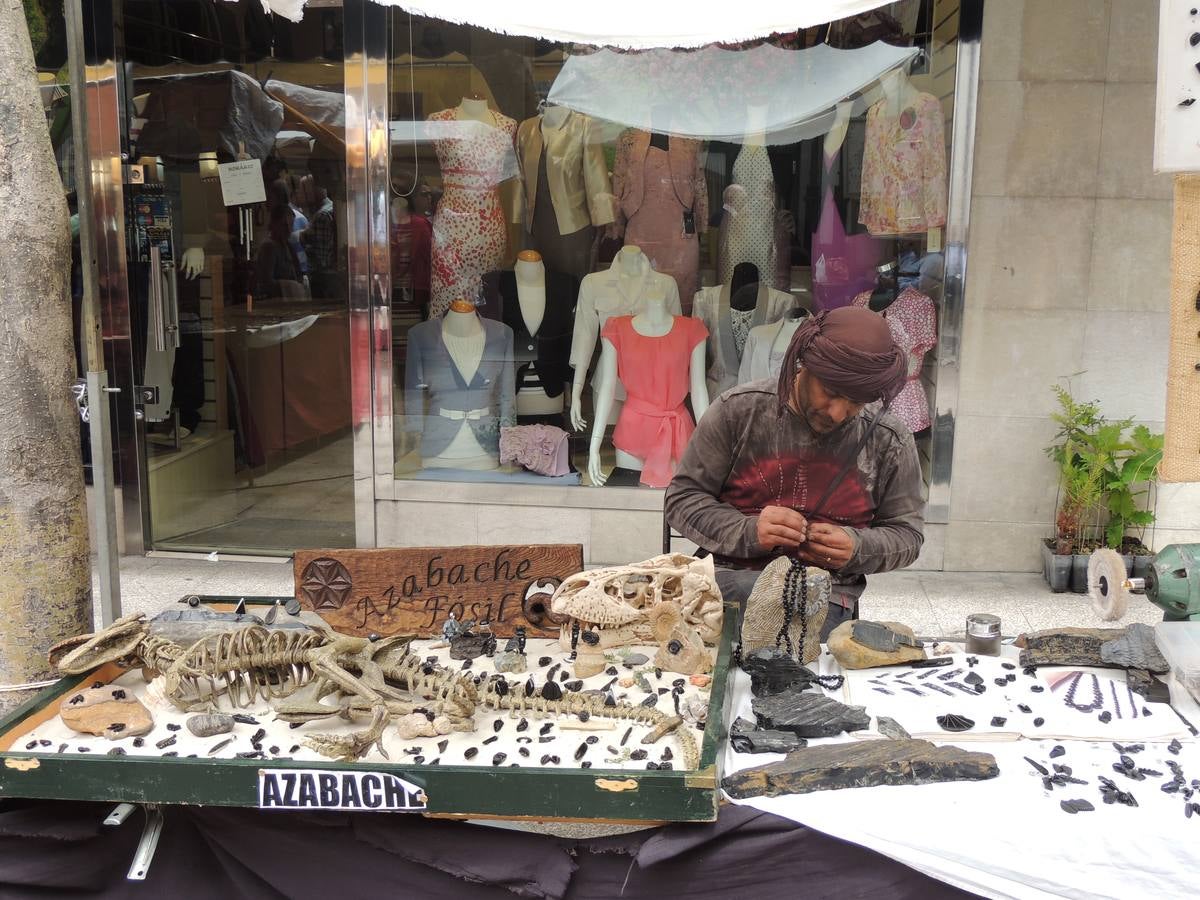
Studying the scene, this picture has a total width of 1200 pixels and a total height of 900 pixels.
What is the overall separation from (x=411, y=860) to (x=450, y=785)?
0.75ft

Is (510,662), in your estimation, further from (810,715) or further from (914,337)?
(914,337)

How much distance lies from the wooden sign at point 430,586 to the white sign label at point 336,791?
73cm

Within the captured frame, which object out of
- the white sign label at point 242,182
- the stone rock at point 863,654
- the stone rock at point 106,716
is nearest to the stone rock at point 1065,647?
the stone rock at point 863,654

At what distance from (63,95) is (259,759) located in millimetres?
5101

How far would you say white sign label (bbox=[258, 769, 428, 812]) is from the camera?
6.41 ft

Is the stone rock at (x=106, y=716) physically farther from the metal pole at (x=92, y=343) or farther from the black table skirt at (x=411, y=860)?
the metal pole at (x=92, y=343)

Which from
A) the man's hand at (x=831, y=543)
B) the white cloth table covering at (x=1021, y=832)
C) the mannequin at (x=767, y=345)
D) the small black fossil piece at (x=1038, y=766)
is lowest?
the white cloth table covering at (x=1021, y=832)

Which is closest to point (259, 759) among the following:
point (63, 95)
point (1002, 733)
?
point (1002, 733)

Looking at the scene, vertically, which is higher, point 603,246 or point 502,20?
point 502,20

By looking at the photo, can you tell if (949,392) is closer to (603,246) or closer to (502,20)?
(603,246)

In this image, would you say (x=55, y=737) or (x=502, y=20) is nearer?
(x=55, y=737)

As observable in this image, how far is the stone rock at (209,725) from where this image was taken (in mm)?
2180

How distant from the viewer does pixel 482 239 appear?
565 centimetres

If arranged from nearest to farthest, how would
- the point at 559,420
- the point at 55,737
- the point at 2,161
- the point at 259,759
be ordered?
the point at 259,759, the point at 55,737, the point at 2,161, the point at 559,420
